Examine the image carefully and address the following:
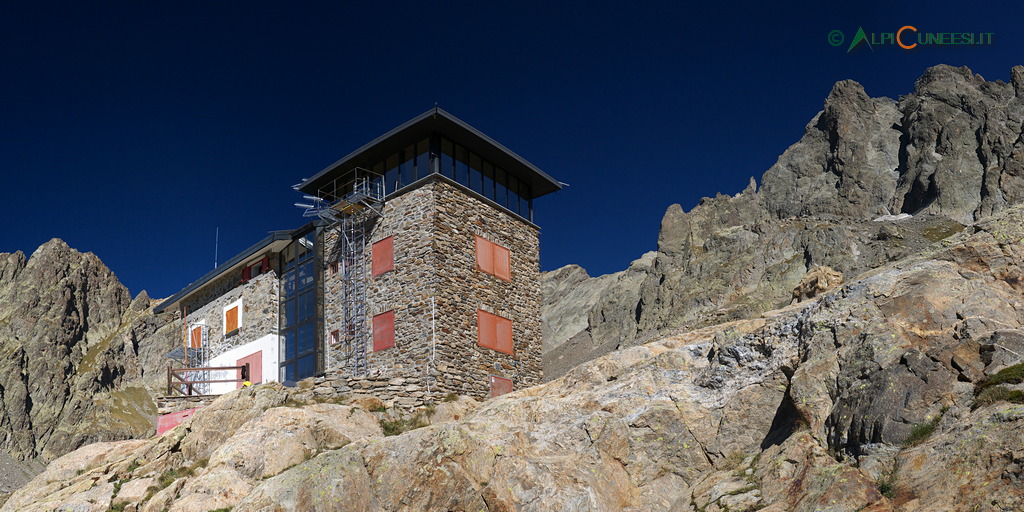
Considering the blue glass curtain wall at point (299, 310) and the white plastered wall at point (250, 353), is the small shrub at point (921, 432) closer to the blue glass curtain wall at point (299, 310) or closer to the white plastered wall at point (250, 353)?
the blue glass curtain wall at point (299, 310)

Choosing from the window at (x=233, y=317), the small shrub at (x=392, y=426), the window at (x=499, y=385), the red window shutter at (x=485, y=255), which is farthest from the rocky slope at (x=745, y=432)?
the window at (x=233, y=317)

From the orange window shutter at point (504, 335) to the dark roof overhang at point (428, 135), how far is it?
7.53 meters

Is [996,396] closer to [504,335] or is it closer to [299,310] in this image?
[504,335]

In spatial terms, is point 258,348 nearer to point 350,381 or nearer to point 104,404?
point 350,381

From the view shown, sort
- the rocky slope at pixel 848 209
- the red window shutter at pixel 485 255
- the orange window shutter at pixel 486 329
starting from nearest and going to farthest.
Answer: the orange window shutter at pixel 486 329, the red window shutter at pixel 485 255, the rocky slope at pixel 848 209

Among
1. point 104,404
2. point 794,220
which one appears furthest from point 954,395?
point 104,404

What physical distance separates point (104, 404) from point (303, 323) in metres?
181

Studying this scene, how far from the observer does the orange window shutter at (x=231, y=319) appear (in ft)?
131

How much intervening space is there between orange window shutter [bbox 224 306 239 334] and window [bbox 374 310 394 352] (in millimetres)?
12024

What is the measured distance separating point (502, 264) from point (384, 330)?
20.3 ft

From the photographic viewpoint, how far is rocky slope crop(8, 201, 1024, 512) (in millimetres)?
11602

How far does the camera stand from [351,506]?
17188 mm

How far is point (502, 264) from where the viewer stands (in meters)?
33.9

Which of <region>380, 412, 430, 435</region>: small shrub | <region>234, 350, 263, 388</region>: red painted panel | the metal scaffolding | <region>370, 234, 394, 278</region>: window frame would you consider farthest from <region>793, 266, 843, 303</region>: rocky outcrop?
<region>234, 350, 263, 388</region>: red painted panel
